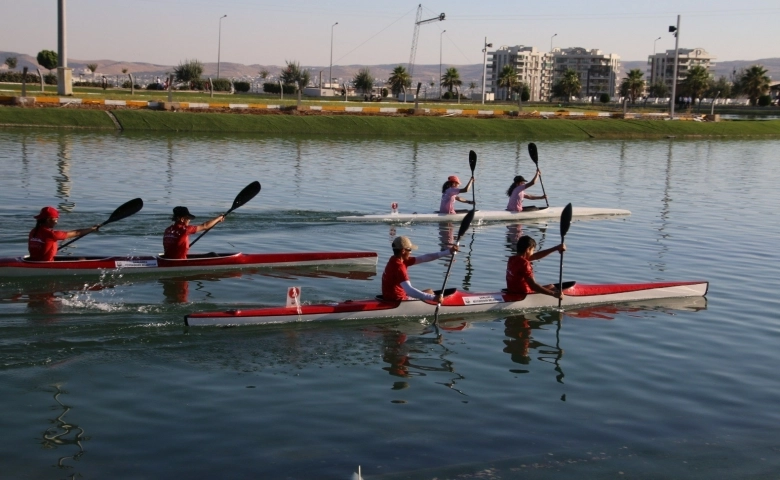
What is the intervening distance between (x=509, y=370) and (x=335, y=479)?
3.93m

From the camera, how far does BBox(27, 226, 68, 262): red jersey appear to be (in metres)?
15.0

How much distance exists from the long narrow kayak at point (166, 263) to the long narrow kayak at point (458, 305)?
150 inches

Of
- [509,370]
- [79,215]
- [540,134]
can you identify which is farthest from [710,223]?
[540,134]

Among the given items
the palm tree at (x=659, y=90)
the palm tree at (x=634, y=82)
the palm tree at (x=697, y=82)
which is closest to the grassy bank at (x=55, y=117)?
the palm tree at (x=634, y=82)

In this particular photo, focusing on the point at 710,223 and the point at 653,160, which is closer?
the point at 710,223

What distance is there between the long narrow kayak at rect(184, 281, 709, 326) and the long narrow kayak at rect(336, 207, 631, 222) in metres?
8.21

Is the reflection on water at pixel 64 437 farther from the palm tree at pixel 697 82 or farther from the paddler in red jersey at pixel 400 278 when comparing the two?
the palm tree at pixel 697 82

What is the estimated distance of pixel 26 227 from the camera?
1988 cm

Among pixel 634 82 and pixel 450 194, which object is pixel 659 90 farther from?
pixel 450 194

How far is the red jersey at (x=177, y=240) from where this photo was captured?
15711mm

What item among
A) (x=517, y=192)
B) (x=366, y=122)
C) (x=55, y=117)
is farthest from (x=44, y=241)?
(x=366, y=122)

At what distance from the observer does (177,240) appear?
1573 centimetres

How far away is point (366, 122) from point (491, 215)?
30.3 metres

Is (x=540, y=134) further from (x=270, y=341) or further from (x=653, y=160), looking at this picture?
(x=270, y=341)
